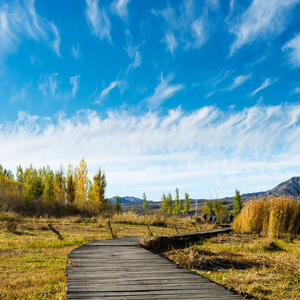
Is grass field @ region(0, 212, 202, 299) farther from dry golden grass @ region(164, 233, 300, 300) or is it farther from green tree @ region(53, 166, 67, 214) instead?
green tree @ region(53, 166, 67, 214)

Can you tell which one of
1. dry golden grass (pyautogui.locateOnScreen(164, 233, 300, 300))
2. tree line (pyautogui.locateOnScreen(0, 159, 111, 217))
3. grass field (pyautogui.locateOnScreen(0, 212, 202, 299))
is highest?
tree line (pyautogui.locateOnScreen(0, 159, 111, 217))

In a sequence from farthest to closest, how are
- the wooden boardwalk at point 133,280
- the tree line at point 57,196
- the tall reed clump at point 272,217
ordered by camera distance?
the tree line at point 57,196
the tall reed clump at point 272,217
the wooden boardwalk at point 133,280

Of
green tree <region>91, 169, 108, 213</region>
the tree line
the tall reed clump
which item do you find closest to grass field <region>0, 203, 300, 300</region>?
the tall reed clump

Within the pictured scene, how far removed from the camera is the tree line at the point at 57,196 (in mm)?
31047

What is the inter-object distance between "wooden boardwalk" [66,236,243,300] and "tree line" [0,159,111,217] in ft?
77.5

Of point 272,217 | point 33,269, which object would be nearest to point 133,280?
point 33,269

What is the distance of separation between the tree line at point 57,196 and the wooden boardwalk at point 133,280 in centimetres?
2362

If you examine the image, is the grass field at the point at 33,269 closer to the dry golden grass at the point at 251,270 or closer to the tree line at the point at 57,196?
the dry golden grass at the point at 251,270

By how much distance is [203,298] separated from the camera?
3531 millimetres

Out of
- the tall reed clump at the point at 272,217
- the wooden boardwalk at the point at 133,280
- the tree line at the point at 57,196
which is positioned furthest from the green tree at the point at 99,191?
the wooden boardwalk at the point at 133,280

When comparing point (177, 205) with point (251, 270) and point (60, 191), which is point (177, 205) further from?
point (251, 270)

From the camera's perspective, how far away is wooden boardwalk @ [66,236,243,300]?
3.68 metres

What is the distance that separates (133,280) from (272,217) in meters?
9.30

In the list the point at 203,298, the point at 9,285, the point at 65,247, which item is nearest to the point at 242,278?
the point at 203,298
